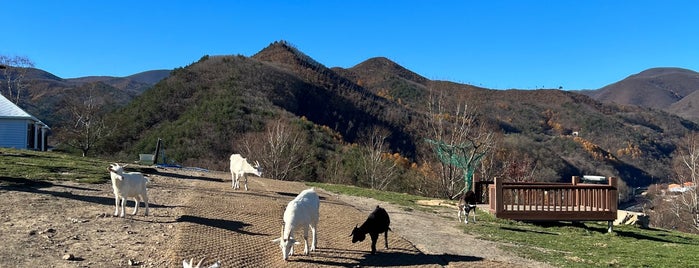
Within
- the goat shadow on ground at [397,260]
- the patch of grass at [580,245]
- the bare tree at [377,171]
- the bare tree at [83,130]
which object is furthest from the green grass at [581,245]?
the bare tree at [83,130]

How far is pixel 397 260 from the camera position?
30.7 feet

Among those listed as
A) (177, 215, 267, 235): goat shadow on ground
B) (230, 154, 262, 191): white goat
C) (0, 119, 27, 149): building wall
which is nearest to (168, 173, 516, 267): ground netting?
(177, 215, 267, 235): goat shadow on ground

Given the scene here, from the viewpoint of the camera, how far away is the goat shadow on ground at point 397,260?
874 centimetres

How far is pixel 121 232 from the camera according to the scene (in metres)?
9.28

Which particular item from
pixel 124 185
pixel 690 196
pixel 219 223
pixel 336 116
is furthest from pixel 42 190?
pixel 336 116

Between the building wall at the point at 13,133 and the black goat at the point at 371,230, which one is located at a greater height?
the building wall at the point at 13,133

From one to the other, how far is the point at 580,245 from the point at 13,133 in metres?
39.1

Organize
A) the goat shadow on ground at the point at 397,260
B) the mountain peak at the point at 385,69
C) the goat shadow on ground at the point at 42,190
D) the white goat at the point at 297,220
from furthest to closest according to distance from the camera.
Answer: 1. the mountain peak at the point at 385,69
2. the goat shadow on ground at the point at 42,190
3. the goat shadow on ground at the point at 397,260
4. the white goat at the point at 297,220

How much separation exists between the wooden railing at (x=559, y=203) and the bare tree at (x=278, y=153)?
2140 centimetres

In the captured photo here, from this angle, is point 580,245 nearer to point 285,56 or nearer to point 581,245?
point 581,245

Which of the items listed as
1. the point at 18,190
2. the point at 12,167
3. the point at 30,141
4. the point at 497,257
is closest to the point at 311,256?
the point at 497,257

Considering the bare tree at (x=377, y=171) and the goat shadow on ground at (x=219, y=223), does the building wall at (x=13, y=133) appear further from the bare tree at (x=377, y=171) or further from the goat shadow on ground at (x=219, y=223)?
the goat shadow on ground at (x=219, y=223)

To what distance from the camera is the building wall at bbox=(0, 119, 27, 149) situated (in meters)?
37.9

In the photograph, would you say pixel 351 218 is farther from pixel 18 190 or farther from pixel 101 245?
pixel 18 190
